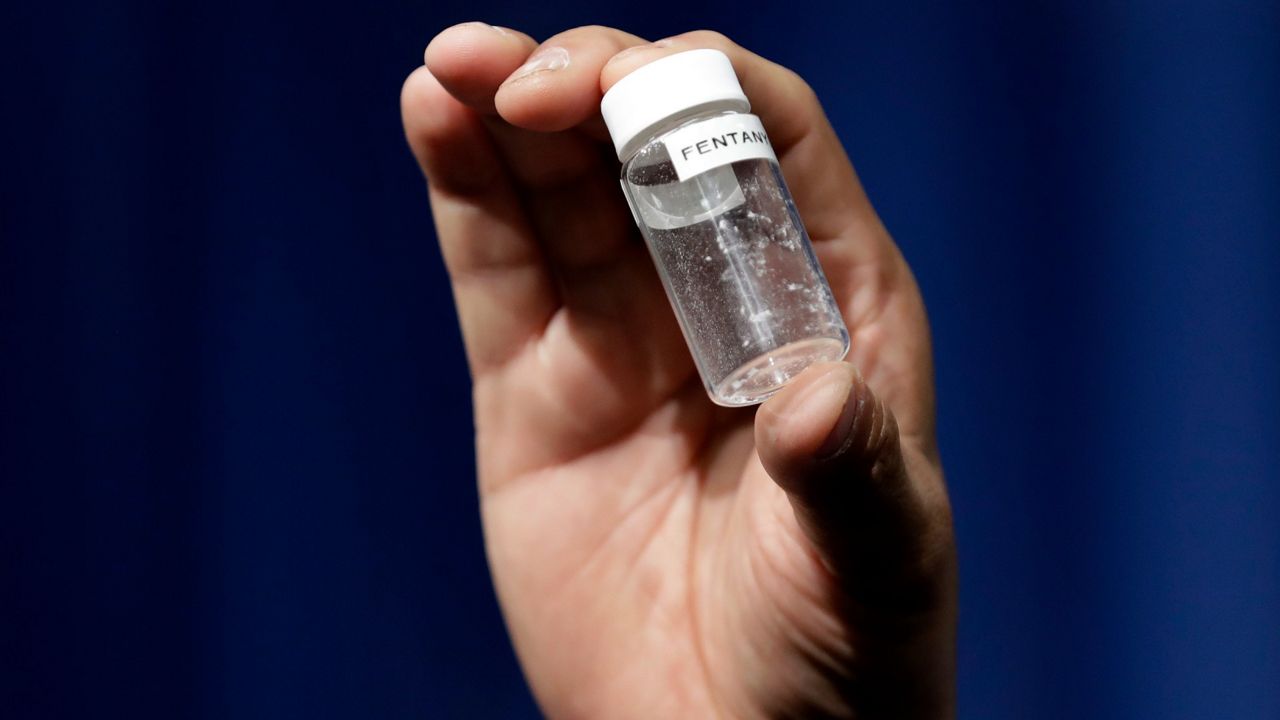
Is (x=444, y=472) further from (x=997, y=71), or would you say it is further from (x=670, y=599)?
(x=997, y=71)

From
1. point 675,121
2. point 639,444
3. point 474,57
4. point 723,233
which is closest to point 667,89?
point 675,121

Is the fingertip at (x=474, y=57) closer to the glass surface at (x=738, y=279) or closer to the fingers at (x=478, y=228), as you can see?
the fingers at (x=478, y=228)

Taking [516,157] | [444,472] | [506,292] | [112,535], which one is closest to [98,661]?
[112,535]

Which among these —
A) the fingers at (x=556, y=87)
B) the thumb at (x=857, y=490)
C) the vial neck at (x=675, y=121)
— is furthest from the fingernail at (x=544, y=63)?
the thumb at (x=857, y=490)

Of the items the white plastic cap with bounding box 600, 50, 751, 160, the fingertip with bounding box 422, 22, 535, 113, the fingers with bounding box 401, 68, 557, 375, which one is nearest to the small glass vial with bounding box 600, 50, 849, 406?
the white plastic cap with bounding box 600, 50, 751, 160

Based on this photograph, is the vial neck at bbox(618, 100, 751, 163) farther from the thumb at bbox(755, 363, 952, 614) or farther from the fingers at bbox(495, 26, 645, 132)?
the thumb at bbox(755, 363, 952, 614)

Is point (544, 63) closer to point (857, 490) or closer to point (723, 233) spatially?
point (723, 233)
